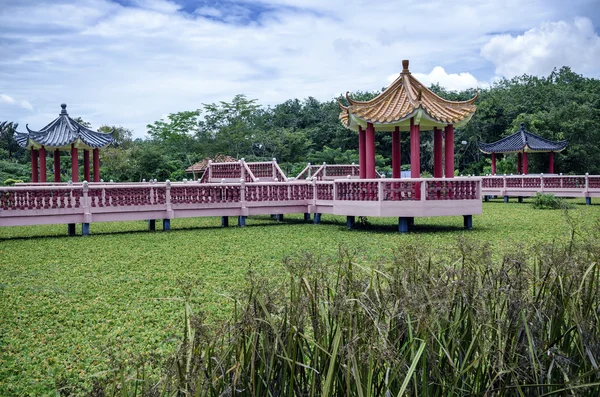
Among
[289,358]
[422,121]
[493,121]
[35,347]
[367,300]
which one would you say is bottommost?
[35,347]

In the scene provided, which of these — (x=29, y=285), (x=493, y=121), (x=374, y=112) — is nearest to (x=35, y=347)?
(x=29, y=285)

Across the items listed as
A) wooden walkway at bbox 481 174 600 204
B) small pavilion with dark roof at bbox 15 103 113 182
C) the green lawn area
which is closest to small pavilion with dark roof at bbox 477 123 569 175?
wooden walkway at bbox 481 174 600 204

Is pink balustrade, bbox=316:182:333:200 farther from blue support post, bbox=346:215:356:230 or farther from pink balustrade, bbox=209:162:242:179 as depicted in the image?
pink balustrade, bbox=209:162:242:179

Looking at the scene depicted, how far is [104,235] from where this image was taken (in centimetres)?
1219

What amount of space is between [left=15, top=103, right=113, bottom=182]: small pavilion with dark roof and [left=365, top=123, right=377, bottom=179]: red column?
11586 mm

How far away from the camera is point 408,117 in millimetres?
12133

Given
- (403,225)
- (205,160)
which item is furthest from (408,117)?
(205,160)

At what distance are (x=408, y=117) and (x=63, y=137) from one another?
13762mm

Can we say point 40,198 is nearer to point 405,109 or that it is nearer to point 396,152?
point 405,109

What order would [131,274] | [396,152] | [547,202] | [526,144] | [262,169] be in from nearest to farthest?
[131,274] < [396,152] < [547,202] < [262,169] < [526,144]

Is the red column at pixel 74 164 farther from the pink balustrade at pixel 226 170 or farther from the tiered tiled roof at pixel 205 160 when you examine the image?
the tiered tiled roof at pixel 205 160

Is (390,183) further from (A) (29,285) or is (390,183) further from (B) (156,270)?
(A) (29,285)

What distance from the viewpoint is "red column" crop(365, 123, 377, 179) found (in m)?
13.0

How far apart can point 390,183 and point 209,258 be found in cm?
457
